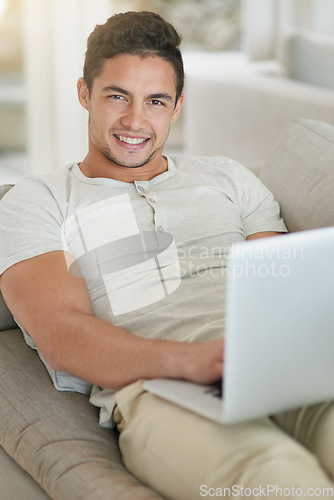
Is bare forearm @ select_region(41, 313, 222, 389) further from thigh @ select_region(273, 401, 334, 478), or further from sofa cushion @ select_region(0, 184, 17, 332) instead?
sofa cushion @ select_region(0, 184, 17, 332)

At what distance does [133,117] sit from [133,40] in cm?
16

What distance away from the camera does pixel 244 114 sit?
3414mm

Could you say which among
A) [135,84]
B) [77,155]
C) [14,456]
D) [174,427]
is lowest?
[77,155]

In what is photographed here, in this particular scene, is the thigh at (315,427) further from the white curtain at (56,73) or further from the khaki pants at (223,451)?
the white curtain at (56,73)

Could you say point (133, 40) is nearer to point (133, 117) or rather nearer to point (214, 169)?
point (133, 117)

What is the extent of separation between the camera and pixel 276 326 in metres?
0.95

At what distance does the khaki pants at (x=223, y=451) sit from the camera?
37.2 inches

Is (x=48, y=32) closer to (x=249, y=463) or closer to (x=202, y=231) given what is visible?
(x=202, y=231)

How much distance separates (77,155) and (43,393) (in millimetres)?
2840

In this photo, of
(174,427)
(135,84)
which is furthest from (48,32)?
(174,427)

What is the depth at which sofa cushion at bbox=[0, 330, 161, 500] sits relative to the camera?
1073 millimetres

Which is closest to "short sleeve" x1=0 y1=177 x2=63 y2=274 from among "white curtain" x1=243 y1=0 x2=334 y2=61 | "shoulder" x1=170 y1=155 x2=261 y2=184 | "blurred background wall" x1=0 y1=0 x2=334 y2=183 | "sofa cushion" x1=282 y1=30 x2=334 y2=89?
"shoulder" x1=170 y1=155 x2=261 y2=184

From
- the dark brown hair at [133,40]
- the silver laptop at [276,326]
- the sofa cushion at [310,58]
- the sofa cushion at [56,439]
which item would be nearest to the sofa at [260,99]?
the sofa cushion at [310,58]

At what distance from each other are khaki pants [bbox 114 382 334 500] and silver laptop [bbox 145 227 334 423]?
47mm
